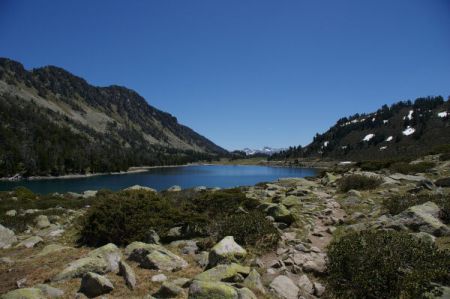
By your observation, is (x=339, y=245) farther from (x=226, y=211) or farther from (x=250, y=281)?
(x=226, y=211)

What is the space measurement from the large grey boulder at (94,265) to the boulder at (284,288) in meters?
5.35

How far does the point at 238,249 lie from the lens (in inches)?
465

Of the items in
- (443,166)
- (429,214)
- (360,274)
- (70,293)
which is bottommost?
(70,293)

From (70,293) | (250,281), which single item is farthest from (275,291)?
(70,293)

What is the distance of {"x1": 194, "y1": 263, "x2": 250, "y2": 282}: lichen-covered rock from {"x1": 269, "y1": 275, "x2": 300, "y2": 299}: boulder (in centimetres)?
89

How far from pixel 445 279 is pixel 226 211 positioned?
12.3 meters

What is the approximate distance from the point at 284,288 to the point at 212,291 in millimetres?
2453

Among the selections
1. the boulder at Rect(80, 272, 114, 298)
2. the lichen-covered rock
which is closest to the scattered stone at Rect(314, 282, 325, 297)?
the lichen-covered rock

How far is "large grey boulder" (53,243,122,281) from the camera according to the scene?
408 inches

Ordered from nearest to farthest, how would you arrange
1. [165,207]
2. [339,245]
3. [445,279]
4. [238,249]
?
1. [445,279]
2. [339,245]
3. [238,249]
4. [165,207]

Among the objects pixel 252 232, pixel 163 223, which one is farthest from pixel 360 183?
pixel 163 223

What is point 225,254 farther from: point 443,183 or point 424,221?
point 443,183

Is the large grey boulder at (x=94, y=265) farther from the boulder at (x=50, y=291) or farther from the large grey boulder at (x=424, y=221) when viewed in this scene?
the large grey boulder at (x=424, y=221)

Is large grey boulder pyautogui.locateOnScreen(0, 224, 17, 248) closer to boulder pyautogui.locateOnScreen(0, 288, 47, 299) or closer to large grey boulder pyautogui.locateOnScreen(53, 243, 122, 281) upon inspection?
large grey boulder pyautogui.locateOnScreen(53, 243, 122, 281)
